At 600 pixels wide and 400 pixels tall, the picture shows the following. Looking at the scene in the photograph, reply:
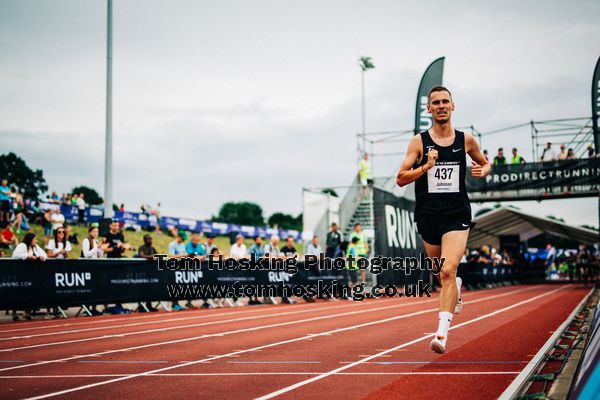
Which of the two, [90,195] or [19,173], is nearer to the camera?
[19,173]

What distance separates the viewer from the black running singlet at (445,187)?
690 centimetres

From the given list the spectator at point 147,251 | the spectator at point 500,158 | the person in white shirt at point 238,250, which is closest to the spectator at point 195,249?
the person in white shirt at point 238,250

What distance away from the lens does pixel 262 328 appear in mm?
11938

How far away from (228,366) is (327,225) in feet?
66.2

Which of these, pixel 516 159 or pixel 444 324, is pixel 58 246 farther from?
pixel 516 159

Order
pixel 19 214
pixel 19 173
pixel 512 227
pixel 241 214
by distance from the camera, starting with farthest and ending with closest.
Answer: pixel 241 214 → pixel 19 173 → pixel 512 227 → pixel 19 214

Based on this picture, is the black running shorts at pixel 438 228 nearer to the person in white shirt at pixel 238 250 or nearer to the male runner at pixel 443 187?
the male runner at pixel 443 187

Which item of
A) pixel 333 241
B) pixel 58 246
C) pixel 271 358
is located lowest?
pixel 271 358

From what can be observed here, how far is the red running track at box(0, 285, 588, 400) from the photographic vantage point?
5641mm

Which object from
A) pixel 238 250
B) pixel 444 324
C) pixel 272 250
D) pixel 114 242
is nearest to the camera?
pixel 444 324

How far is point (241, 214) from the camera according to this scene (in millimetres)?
160750

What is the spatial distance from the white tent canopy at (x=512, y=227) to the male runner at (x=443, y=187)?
3406cm

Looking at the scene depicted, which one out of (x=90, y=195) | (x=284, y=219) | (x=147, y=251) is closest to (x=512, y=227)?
(x=147, y=251)

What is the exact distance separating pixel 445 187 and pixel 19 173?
8364 cm
